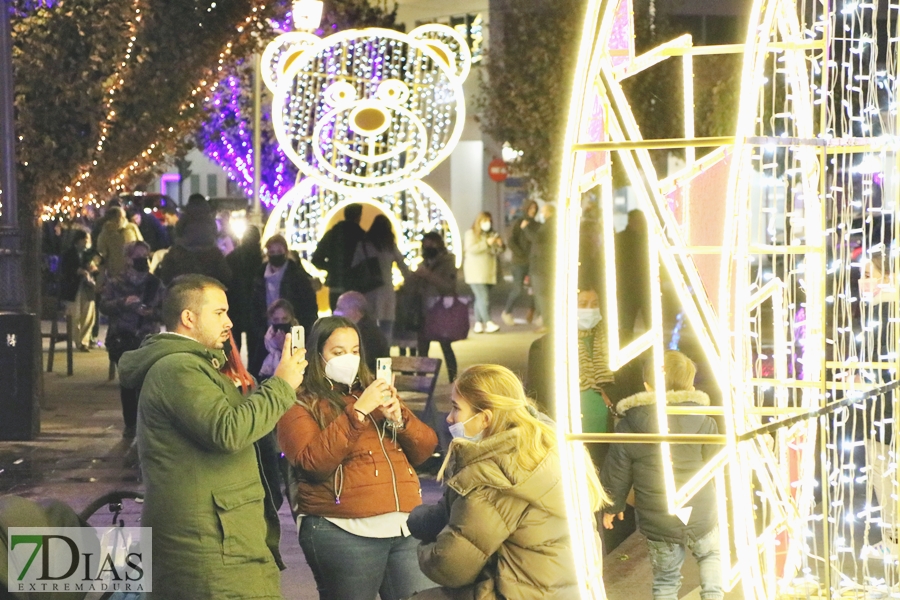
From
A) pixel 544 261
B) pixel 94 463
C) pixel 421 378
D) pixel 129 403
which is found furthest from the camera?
pixel 544 261

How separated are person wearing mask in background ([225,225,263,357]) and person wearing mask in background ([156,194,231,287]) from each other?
1.16 feet

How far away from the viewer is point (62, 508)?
5152 millimetres

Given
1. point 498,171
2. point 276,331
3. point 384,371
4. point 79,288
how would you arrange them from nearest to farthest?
point 384,371
point 276,331
point 79,288
point 498,171

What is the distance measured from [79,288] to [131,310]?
6664 mm

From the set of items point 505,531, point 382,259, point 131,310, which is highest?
point 382,259

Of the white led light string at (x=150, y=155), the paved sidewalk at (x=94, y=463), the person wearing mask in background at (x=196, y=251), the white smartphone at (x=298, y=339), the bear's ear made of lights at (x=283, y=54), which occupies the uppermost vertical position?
the bear's ear made of lights at (x=283, y=54)

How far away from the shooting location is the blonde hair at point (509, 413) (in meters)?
4.37

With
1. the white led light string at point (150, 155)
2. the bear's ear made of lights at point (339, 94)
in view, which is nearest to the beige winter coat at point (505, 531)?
the white led light string at point (150, 155)

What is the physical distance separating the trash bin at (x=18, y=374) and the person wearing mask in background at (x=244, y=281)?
1873mm

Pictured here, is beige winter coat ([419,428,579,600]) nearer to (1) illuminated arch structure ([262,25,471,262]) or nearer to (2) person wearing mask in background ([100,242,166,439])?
(2) person wearing mask in background ([100,242,166,439])

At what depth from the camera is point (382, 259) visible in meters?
13.3

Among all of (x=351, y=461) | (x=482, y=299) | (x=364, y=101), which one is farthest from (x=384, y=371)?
(x=482, y=299)

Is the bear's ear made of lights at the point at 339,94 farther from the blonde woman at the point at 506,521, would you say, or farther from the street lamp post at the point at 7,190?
the blonde woman at the point at 506,521

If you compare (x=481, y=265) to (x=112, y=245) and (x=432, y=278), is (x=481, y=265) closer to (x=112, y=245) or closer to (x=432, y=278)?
(x=112, y=245)
